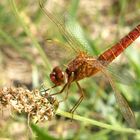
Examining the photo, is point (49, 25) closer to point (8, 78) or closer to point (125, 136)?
point (8, 78)

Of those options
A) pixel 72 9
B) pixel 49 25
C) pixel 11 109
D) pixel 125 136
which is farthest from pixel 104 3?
pixel 11 109

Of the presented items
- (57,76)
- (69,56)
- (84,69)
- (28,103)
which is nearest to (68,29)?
(69,56)

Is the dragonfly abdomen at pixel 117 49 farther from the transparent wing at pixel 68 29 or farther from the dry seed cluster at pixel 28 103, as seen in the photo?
the dry seed cluster at pixel 28 103

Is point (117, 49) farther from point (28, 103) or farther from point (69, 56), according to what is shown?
point (28, 103)

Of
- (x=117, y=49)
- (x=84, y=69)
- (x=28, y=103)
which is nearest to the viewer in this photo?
(x=28, y=103)

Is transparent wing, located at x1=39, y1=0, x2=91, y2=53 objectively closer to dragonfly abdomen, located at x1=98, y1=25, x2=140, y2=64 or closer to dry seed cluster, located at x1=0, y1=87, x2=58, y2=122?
dragonfly abdomen, located at x1=98, y1=25, x2=140, y2=64

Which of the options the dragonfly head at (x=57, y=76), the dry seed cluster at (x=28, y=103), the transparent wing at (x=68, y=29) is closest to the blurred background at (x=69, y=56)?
the transparent wing at (x=68, y=29)
